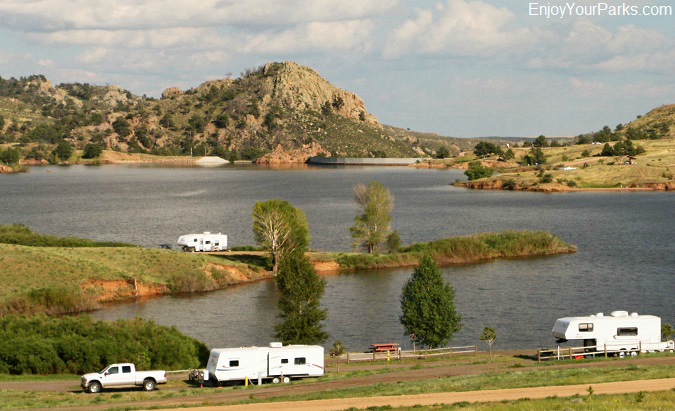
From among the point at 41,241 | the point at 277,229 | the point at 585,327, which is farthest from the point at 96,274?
the point at 585,327

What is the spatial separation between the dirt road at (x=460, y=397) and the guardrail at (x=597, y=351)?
11.3 meters

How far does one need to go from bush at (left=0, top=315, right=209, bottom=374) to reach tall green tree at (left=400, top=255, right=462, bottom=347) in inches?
503

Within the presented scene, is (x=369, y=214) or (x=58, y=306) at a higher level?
(x=369, y=214)

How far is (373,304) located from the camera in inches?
2704

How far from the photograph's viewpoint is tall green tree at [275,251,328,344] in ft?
165

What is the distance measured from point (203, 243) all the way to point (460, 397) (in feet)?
204

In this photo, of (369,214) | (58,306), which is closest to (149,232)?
(369,214)

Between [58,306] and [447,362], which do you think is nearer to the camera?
[447,362]

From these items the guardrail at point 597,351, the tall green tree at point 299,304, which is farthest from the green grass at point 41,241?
the guardrail at point 597,351

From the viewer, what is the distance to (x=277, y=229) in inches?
3270

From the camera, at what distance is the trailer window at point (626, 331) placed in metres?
46.5

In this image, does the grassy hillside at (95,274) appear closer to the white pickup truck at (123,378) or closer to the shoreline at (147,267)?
the shoreline at (147,267)

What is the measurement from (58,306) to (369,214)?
1486 inches

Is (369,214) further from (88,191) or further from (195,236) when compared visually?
(88,191)
